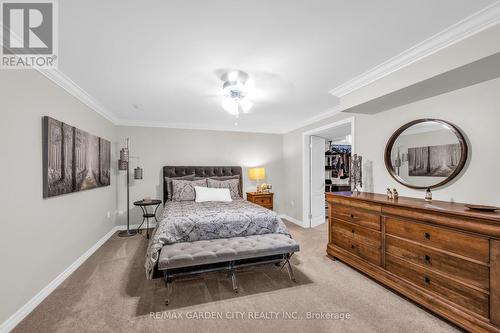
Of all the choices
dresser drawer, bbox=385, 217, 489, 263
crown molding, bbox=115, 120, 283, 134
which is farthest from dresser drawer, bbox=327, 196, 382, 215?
crown molding, bbox=115, 120, 283, 134

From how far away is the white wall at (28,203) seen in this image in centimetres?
181

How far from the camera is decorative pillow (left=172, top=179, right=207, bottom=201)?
4.43 m

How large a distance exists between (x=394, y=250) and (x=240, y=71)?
2541mm

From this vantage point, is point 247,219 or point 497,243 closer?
point 497,243

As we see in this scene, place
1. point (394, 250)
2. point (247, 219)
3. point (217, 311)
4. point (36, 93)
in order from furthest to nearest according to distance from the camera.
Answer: point (247, 219) < point (394, 250) < point (36, 93) < point (217, 311)

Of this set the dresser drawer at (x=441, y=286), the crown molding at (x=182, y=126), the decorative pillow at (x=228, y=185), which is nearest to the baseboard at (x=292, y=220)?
the decorative pillow at (x=228, y=185)

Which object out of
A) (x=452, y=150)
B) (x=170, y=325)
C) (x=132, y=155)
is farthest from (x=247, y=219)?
(x=132, y=155)

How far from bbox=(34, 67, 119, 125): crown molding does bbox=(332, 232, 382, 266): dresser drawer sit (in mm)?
4008

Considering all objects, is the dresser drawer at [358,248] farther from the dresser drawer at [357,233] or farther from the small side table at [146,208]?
the small side table at [146,208]

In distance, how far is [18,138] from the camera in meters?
1.95

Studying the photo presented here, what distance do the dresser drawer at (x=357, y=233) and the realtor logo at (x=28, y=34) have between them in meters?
3.51

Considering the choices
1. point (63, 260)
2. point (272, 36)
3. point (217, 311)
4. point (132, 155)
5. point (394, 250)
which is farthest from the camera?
point (132, 155)

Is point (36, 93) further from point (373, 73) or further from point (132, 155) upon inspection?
point (373, 73)

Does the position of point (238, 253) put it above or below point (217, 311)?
above
